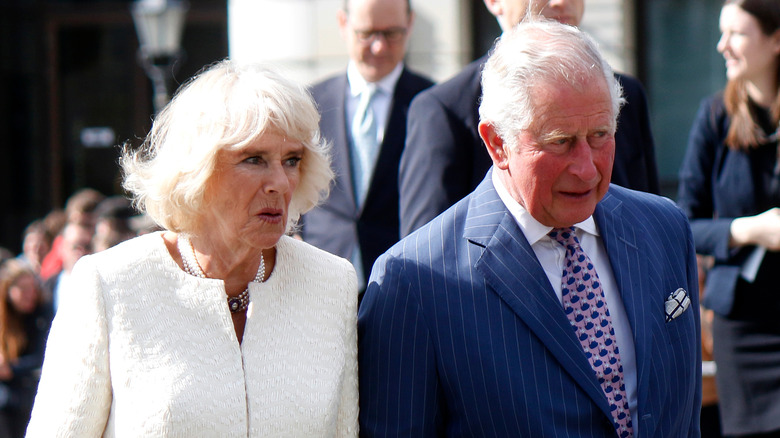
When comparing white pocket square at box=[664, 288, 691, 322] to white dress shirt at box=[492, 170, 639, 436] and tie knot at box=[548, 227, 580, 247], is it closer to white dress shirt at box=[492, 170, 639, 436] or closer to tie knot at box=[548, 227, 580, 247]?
white dress shirt at box=[492, 170, 639, 436]

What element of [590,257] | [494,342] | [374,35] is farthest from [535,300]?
[374,35]

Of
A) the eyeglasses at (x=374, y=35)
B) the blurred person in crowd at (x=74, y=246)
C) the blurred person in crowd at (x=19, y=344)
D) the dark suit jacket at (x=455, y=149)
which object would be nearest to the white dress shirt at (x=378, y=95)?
the eyeglasses at (x=374, y=35)

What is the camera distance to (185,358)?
2615 millimetres

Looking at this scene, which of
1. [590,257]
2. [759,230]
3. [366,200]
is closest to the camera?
[590,257]

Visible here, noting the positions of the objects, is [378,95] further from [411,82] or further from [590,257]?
[590,257]

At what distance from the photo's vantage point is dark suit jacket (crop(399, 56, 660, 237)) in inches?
140

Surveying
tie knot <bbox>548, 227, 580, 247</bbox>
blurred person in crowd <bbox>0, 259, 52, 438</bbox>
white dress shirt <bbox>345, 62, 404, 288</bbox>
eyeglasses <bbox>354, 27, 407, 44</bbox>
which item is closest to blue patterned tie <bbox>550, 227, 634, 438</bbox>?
tie knot <bbox>548, 227, 580, 247</bbox>

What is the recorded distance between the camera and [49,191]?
1583cm

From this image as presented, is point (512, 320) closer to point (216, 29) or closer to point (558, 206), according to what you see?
point (558, 206)

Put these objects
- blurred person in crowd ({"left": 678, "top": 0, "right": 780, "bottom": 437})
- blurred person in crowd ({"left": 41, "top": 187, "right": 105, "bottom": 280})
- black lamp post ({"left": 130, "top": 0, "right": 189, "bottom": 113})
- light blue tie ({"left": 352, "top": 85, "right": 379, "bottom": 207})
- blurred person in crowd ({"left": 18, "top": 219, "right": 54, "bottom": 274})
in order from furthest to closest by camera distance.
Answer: black lamp post ({"left": 130, "top": 0, "right": 189, "bottom": 113}) → blurred person in crowd ({"left": 18, "top": 219, "right": 54, "bottom": 274}) → blurred person in crowd ({"left": 41, "top": 187, "right": 105, "bottom": 280}) → light blue tie ({"left": 352, "top": 85, "right": 379, "bottom": 207}) → blurred person in crowd ({"left": 678, "top": 0, "right": 780, "bottom": 437})

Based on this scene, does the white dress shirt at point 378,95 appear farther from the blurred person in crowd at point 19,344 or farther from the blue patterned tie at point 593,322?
the blurred person in crowd at point 19,344

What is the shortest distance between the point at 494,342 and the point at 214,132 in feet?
2.85

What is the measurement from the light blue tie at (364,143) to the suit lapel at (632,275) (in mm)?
1610

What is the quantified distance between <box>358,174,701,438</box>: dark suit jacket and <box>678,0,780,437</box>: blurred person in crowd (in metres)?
1.59
